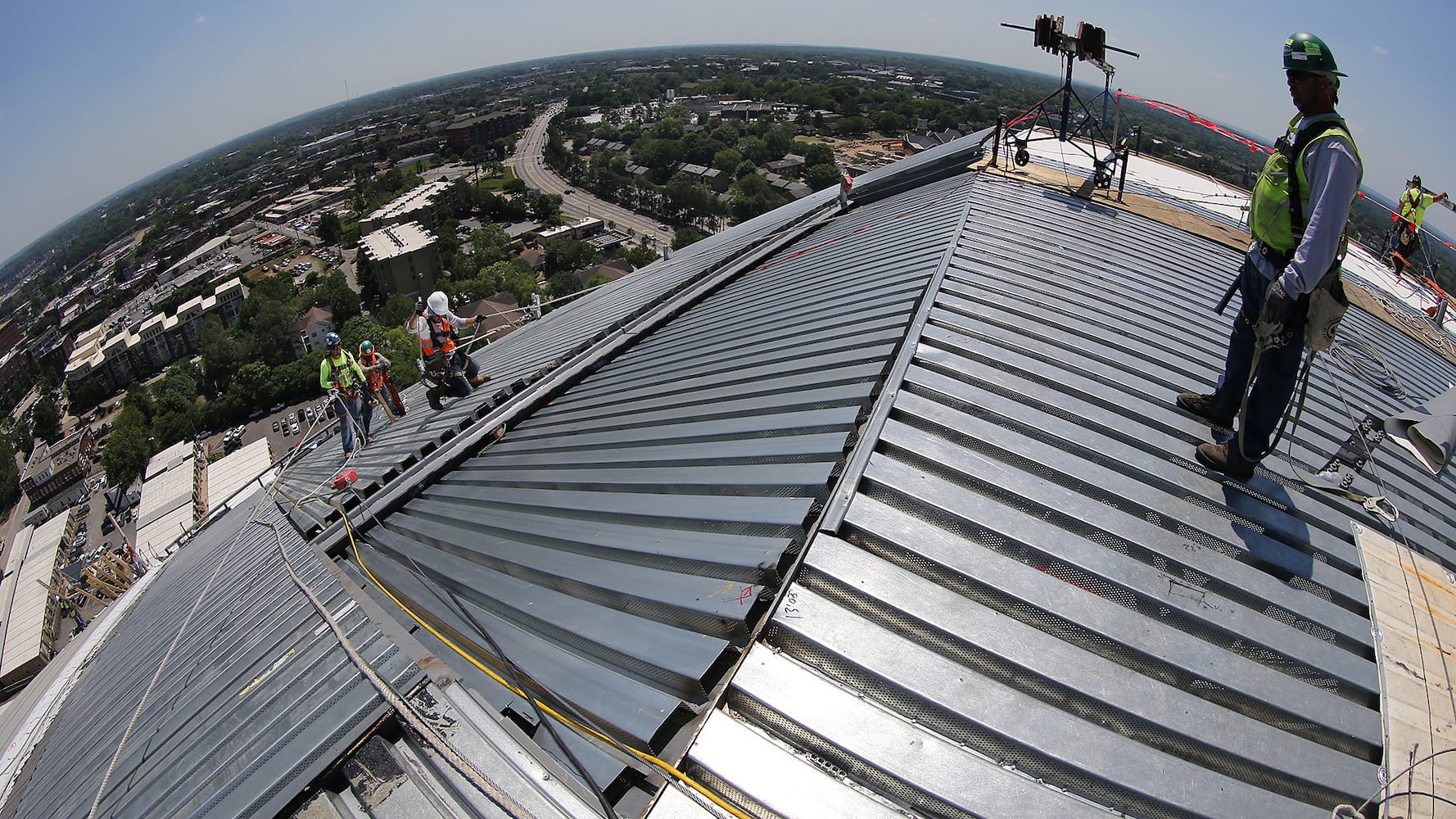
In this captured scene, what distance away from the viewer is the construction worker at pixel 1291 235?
12.0 ft

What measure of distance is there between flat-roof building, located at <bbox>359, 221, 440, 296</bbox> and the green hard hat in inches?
2444

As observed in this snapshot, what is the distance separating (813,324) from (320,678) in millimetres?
5704

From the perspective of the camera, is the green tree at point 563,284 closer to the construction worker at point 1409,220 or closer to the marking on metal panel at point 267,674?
the construction worker at point 1409,220

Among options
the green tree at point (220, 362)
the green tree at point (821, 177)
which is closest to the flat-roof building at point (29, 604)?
the green tree at point (220, 362)

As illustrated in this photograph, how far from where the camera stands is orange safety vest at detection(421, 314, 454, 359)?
1031cm

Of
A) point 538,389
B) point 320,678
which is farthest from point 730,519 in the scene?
point 538,389

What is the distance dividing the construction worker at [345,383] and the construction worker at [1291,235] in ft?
39.2

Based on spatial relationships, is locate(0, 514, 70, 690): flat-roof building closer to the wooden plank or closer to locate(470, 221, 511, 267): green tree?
locate(470, 221, 511, 267): green tree

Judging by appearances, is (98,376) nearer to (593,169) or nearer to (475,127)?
(593,169)

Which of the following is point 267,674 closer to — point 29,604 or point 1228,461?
point 1228,461

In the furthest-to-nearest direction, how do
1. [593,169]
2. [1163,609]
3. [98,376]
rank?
[593,169]
[98,376]
[1163,609]

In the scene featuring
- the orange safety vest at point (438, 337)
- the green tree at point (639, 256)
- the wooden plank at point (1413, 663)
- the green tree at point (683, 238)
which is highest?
the orange safety vest at point (438, 337)

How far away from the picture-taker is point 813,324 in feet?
23.0

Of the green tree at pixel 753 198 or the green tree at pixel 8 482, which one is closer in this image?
the green tree at pixel 8 482
